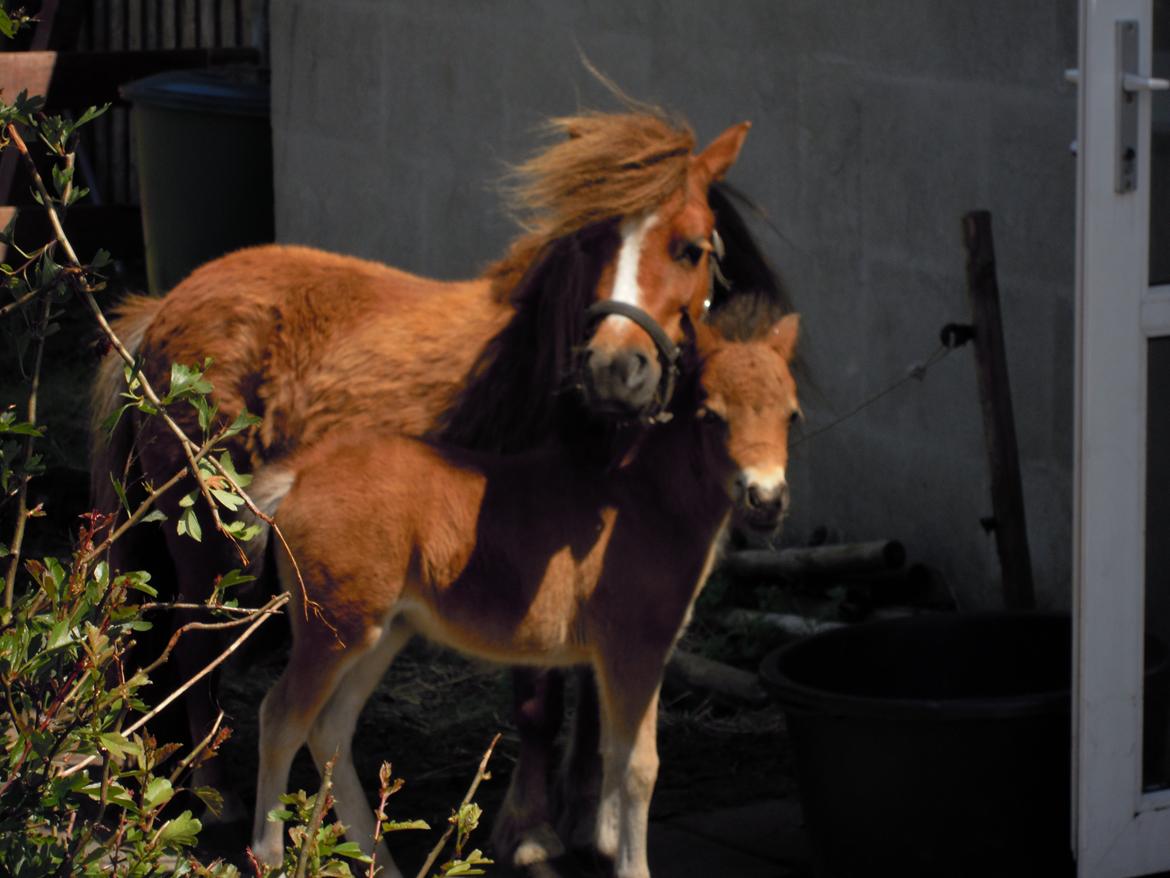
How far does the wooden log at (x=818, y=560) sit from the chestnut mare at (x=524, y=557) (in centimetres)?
174

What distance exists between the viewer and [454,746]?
5.39 metres

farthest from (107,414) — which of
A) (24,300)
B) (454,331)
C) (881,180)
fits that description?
(881,180)

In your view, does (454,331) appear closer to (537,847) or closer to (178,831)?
(537,847)

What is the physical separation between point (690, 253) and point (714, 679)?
197cm

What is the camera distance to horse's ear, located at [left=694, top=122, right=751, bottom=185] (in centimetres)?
420

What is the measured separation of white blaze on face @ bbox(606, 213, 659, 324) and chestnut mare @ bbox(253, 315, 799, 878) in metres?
0.20

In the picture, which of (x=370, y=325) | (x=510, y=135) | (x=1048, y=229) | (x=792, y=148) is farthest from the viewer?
(x=510, y=135)

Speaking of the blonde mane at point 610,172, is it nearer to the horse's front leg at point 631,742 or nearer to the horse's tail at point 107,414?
the horse's front leg at point 631,742

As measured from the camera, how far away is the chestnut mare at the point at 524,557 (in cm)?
387

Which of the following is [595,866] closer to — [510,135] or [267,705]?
[267,705]

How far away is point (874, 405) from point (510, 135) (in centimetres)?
245

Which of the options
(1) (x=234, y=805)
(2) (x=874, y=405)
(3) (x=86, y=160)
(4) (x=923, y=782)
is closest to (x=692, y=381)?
(4) (x=923, y=782)

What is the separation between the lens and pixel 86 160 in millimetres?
11703

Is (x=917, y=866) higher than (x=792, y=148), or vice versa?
(x=792, y=148)
